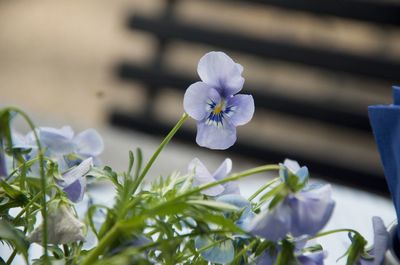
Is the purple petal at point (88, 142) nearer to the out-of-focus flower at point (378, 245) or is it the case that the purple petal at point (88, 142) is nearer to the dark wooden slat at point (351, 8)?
the out-of-focus flower at point (378, 245)

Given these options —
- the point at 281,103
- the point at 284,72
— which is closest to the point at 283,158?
the point at 281,103

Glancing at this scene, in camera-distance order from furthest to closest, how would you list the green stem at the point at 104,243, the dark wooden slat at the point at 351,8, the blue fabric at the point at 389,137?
the dark wooden slat at the point at 351,8 → the blue fabric at the point at 389,137 → the green stem at the point at 104,243

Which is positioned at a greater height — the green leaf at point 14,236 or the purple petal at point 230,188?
the green leaf at point 14,236

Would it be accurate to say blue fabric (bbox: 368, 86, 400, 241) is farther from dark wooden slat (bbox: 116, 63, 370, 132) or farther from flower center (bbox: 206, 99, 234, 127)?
dark wooden slat (bbox: 116, 63, 370, 132)

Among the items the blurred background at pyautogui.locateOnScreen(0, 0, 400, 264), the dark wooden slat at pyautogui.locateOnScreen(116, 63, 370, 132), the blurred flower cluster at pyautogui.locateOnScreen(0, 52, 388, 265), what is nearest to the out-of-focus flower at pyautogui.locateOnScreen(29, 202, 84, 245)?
the blurred flower cluster at pyautogui.locateOnScreen(0, 52, 388, 265)

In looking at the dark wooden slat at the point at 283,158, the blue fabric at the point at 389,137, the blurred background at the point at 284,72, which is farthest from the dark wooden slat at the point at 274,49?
the blue fabric at the point at 389,137

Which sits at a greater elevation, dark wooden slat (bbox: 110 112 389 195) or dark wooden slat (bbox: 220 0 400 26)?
dark wooden slat (bbox: 220 0 400 26)

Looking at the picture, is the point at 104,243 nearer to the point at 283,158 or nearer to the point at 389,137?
the point at 389,137

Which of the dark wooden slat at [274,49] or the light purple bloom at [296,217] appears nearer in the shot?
the light purple bloom at [296,217]
